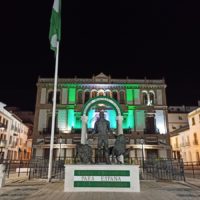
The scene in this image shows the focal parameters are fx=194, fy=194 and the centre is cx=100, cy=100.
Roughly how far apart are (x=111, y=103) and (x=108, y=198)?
1269 centimetres

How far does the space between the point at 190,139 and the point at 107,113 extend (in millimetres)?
16395

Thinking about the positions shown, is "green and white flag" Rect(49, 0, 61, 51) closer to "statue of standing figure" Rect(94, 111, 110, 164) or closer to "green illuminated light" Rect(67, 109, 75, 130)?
"statue of standing figure" Rect(94, 111, 110, 164)

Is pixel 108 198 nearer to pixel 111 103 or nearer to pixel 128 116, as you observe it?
pixel 111 103

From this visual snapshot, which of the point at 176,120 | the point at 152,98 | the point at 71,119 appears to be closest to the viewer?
the point at 71,119

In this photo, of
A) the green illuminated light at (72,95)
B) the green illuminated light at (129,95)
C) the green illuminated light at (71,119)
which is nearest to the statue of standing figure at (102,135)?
the green illuminated light at (71,119)

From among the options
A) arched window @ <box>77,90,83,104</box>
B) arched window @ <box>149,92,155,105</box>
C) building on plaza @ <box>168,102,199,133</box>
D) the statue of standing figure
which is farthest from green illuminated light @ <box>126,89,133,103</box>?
the statue of standing figure

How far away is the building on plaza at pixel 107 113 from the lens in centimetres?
3316

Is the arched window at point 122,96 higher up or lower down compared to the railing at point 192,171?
higher up

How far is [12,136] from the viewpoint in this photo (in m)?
37.3

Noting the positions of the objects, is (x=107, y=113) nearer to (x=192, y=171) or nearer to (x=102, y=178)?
(x=192, y=171)

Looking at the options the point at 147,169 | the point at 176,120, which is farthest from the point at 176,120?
the point at 147,169

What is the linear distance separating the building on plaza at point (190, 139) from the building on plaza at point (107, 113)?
16.4 feet

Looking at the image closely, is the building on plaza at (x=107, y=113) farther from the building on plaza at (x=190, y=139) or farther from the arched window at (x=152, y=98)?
the building on plaza at (x=190, y=139)

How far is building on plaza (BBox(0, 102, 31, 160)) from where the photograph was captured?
33156 millimetres
